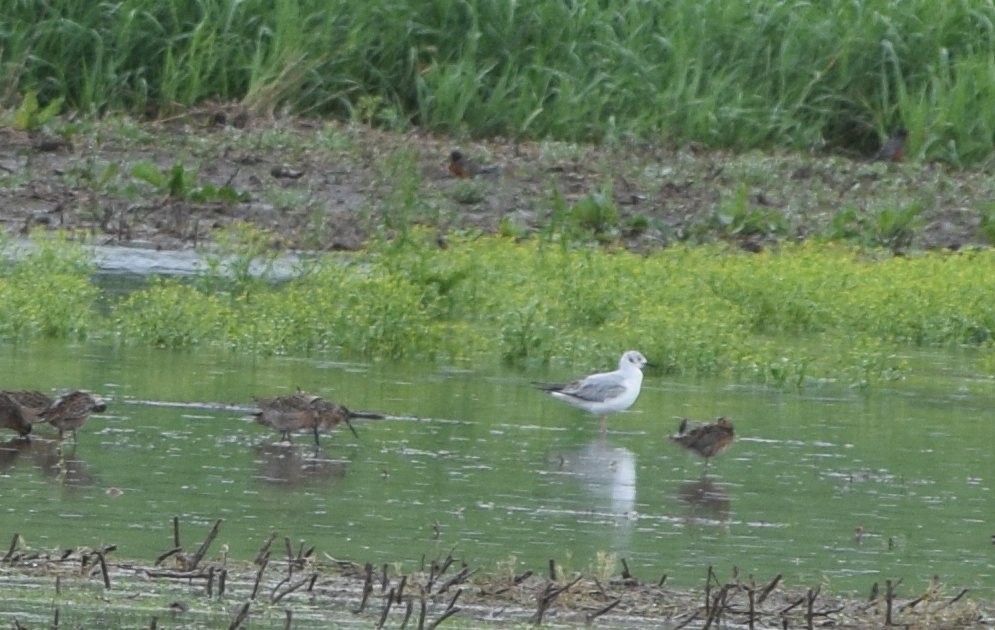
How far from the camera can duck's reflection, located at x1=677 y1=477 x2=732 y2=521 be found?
1001cm

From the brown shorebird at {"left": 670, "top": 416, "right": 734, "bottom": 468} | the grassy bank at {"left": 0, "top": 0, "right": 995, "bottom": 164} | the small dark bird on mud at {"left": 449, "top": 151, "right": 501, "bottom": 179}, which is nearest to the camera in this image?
the brown shorebird at {"left": 670, "top": 416, "right": 734, "bottom": 468}

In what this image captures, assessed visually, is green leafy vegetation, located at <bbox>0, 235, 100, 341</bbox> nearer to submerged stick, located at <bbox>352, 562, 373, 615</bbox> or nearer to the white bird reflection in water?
the white bird reflection in water

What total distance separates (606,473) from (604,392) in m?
Result: 1.48

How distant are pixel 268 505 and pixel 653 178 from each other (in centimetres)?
1288

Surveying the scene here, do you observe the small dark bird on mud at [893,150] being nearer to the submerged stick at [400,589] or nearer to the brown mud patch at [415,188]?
the brown mud patch at [415,188]

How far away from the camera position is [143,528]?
8891 mm

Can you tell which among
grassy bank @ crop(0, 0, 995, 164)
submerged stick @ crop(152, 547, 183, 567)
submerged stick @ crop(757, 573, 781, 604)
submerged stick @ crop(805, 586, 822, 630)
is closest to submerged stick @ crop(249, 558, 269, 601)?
submerged stick @ crop(152, 547, 183, 567)

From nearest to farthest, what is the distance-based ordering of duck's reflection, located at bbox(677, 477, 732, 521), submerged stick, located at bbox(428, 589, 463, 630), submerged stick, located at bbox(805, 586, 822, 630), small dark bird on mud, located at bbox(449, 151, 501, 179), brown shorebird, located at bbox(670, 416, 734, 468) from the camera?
submerged stick, located at bbox(428, 589, 463, 630), submerged stick, located at bbox(805, 586, 822, 630), duck's reflection, located at bbox(677, 477, 732, 521), brown shorebird, located at bbox(670, 416, 734, 468), small dark bird on mud, located at bbox(449, 151, 501, 179)

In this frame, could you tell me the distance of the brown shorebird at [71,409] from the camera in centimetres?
1062

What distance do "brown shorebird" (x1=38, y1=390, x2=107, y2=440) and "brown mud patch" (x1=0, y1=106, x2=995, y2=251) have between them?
778 centimetres

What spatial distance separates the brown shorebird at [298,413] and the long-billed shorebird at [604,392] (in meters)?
1.70

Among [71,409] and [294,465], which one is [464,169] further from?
[71,409]

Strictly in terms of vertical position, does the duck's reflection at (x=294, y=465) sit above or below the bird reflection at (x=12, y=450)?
above

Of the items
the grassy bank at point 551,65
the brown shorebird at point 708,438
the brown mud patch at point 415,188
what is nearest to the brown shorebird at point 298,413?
the brown shorebird at point 708,438
